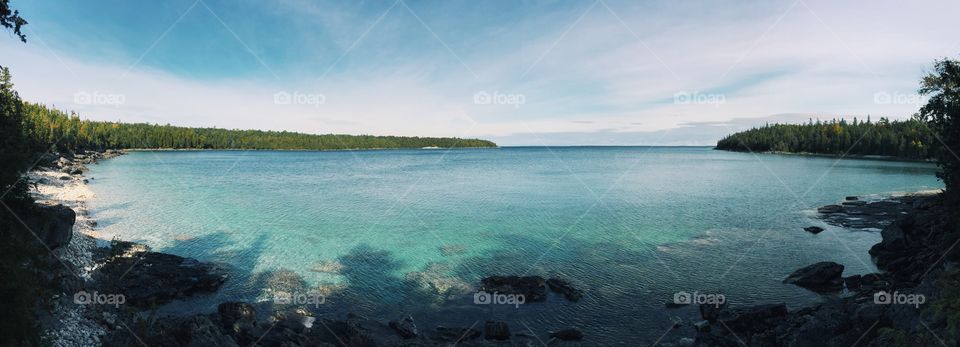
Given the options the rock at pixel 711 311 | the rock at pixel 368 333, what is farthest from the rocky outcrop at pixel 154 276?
the rock at pixel 711 311

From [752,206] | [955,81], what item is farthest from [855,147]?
[955,81]

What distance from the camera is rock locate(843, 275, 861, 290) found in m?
23.4

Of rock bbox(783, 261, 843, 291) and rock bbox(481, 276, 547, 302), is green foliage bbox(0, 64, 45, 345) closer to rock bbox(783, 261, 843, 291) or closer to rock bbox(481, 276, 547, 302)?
rock bbox(481, 276, 547, 302)

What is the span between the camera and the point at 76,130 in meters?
156

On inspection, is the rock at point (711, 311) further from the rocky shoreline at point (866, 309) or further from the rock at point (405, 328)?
the rock at point (405, 328)

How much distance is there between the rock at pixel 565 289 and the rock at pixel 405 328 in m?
8.17

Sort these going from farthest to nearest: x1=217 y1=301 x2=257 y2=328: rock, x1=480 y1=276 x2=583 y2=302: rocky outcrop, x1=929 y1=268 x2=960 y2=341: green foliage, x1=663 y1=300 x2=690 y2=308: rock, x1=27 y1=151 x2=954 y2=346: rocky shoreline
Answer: x1=480 y1=276 x2=583 y2=302: rocky outcrop
x1=663 y1=300 x2=690 y2=308: rock
x1=217 y1=301 x2=257 y2=328: rock
x1=27 y1=151 x2=954 y2=346: rocky shoreline
x1=929 y1=268 x2=960 y2=341: green foliage

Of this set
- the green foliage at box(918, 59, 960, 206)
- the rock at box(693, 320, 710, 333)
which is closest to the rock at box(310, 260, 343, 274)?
the rock at box(693, 320, 710, 333)

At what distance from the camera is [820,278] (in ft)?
78.8

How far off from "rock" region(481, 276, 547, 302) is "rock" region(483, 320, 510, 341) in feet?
12.9

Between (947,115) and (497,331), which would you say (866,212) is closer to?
(947,115)

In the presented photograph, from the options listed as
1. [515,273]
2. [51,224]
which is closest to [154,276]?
[51,224]

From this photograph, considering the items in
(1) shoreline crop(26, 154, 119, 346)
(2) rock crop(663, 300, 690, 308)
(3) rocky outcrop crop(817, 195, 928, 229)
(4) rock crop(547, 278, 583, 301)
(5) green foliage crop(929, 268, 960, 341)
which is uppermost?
(5) green foliage crop(929, 268, 960, 341)

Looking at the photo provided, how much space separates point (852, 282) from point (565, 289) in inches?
634
